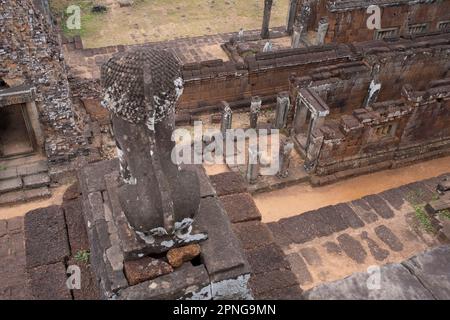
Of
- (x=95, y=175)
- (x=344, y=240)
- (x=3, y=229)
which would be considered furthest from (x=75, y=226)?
(x=344, y=240)

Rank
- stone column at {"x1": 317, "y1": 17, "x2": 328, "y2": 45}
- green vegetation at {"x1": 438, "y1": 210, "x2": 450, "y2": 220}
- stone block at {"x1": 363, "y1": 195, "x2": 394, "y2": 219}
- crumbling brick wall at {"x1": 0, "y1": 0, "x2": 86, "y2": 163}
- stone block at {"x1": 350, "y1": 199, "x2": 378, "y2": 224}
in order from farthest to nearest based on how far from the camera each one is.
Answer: stone column at {"x1": 317, "y1": 17, "x2": 328, "y2": 45}
crumbling brick wall at {"x1": 0, "y1": 0, "x2": 86, "y2": 163}
stone block at {"x1": 363, "y1": 195, "x2": 394, "y2": 219}
green vegetation at {"x1": 438, "y1": 210, "x2": 450, "y2": 220}
stone block at {"x1": 350, "y1": 199, "x2": 378, "y2": 224}

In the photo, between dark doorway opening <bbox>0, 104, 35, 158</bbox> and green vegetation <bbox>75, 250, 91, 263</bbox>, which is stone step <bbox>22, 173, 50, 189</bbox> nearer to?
dark doorway opening <bbox>0, 104, 35, 158</bbox>

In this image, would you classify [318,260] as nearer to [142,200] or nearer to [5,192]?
[142,200]

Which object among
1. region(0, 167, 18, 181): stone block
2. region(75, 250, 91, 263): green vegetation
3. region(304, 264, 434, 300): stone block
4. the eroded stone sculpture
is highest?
the eroded stone sculpture

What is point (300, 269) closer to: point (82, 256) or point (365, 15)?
point (82, 256)

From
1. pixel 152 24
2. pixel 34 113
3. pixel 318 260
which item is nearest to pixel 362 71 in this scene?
pixel 318 260

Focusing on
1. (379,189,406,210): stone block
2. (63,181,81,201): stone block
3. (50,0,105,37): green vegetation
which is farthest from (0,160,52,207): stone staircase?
A: (50,0,105,37): green vegetation
